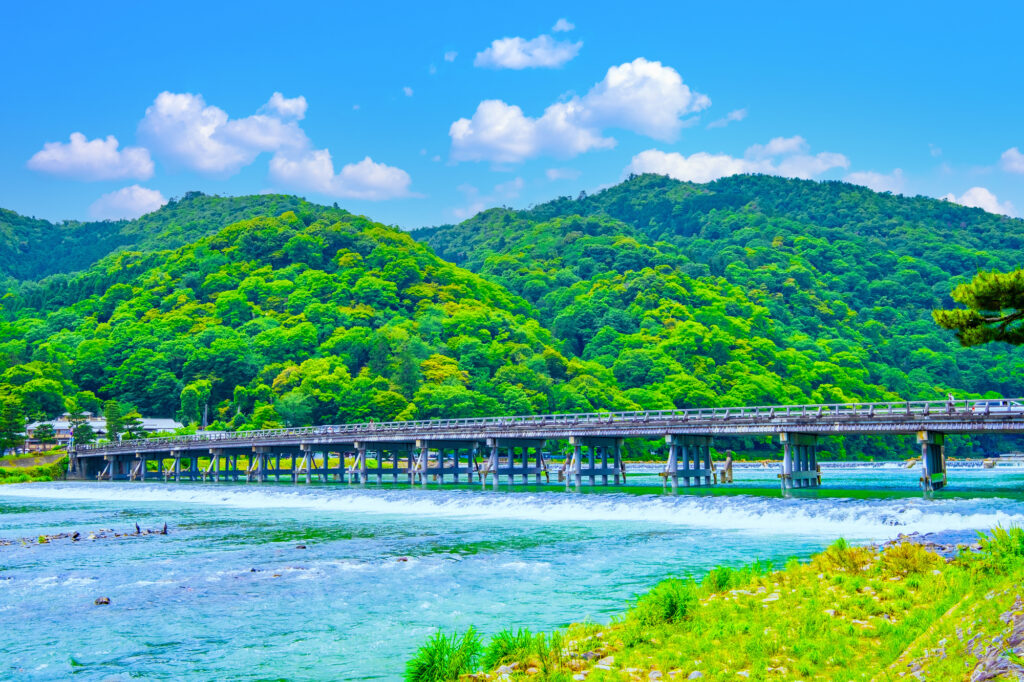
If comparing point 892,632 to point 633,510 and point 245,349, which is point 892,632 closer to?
point 633,510

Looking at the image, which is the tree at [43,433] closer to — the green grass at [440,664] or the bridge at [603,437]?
the bridge at [603,437]

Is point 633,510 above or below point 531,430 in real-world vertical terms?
below

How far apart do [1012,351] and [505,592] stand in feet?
526

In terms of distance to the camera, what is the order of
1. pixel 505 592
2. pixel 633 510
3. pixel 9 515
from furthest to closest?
pixel 9 515 < pixel 633 510 < pixel 505 592

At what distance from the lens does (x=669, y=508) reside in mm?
45031

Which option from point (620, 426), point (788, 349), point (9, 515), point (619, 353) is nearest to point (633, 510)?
point (620, 426)

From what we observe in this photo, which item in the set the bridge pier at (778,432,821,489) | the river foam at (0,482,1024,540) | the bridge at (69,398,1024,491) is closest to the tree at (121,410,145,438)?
the bridge at (69,398,1024,491)

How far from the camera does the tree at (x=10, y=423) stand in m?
106

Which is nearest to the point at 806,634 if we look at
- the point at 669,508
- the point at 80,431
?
the point at 669,508

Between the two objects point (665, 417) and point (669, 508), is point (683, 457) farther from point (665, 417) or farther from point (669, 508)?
point (669, 508)

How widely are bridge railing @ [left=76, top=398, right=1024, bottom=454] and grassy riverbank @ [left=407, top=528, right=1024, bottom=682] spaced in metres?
26.5

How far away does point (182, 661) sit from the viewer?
17.8m

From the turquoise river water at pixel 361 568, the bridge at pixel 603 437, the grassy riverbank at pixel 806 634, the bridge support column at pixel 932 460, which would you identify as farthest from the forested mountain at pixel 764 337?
the grassy riverbank at pixel 806 634

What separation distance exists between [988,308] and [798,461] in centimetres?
3405
